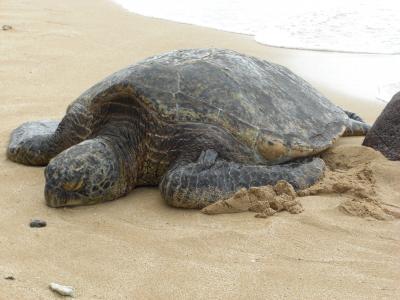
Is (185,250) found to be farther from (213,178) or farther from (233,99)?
(233,99)

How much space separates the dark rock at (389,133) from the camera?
405cm

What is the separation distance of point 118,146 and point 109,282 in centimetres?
122

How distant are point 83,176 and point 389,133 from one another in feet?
6.67

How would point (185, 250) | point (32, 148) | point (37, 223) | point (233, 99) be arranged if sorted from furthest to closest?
point (32, 148) → point (233, 99) → point (37, 223) → point (185, 250)

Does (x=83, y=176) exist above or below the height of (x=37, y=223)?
above

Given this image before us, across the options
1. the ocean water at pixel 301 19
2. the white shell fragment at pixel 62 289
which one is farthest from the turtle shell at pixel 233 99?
the ocean water at pixel 301 19

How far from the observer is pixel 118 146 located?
11.9 feet

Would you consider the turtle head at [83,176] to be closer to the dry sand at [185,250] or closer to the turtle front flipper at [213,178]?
the dry sand at [185,250]

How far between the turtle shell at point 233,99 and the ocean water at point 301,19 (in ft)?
12.6

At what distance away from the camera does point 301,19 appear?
9641mm

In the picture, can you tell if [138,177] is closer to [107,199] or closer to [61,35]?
[107,199]

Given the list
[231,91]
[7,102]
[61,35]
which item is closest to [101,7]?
[61,35]

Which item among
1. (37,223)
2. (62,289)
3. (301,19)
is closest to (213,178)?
(37,223)

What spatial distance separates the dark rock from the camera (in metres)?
4.05
